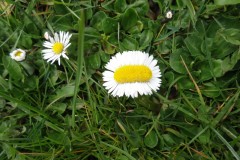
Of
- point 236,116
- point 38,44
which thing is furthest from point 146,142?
point 38,44

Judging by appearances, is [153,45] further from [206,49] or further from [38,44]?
[38,44]


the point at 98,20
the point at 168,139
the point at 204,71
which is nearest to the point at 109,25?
the point at 98,20

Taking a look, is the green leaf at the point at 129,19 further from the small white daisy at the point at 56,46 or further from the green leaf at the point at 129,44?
the small white daisy at the point at 56,46

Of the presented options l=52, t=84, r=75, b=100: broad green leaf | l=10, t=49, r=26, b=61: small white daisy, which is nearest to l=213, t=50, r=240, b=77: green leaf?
l=52, t=84, r=75, b=100: broad green leaf

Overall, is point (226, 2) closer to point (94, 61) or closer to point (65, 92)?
point (94, 61)

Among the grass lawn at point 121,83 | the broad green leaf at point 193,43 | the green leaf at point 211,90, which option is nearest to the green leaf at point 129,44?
the grass lawn at point 121,83

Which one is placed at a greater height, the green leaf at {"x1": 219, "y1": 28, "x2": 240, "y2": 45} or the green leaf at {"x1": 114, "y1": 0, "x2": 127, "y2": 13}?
the green leaf at {"x1": 114, "y1": 0, "x2": 127, "y2": 13}

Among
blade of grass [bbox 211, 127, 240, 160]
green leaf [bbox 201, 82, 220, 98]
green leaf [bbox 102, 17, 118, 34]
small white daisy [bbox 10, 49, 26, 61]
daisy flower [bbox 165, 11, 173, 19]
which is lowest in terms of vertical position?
blade of grass [bbox 211, 127, 240, 160]

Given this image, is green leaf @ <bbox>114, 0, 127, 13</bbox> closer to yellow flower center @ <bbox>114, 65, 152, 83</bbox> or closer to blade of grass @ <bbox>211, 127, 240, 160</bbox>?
yellow flower center @ <bbox>114, 65, 152, 83</bbox>
